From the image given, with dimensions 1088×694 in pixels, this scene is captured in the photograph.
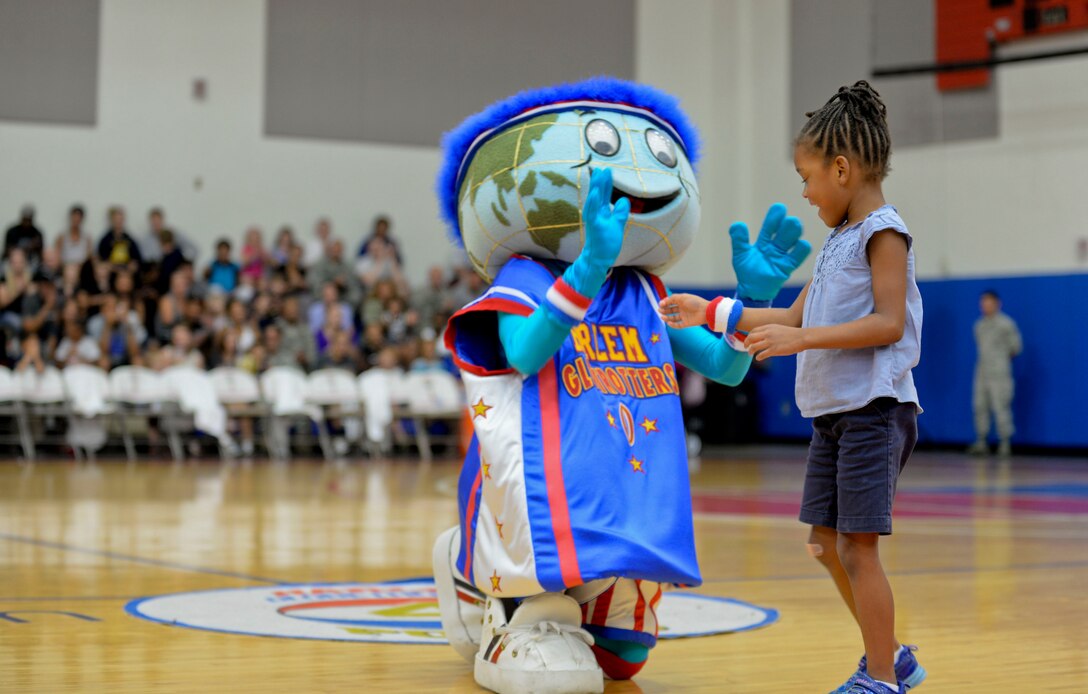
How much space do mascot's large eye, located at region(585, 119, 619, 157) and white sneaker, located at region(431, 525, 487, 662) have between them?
110cm

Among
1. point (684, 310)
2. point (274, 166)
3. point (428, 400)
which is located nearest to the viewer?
point (684, 310)

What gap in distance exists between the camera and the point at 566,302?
11.1 feet

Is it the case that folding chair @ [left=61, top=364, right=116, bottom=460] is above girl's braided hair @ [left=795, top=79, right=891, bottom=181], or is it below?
below

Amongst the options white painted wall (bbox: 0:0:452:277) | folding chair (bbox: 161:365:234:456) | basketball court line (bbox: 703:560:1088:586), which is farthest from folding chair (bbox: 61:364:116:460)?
basketball court line (bbox: 703:560:1088:586)

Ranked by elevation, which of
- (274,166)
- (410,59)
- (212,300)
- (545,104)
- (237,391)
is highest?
(410,59)

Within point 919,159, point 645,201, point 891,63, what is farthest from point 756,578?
point 919,159

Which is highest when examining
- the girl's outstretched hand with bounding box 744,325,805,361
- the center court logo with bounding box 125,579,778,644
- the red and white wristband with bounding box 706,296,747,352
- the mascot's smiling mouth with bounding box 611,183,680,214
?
the mascot's smiling mouth with bounding box 611,183,680,214

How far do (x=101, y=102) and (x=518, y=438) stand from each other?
15.1 meters

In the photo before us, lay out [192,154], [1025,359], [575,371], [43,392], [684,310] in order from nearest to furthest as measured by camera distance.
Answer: [684,310]
[575,371]
[43,392]
[1025,359]
[192,154]

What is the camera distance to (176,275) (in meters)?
15.4

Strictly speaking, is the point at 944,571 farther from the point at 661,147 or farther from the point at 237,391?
the point at 237,391

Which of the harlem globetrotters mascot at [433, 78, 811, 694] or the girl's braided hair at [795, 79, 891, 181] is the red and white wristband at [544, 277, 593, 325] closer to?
the harlem globetrotters mascot at [433, 78, 811, 694]

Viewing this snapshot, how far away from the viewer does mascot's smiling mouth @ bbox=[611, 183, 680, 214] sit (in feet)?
12.4

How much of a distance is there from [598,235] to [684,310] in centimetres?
32
